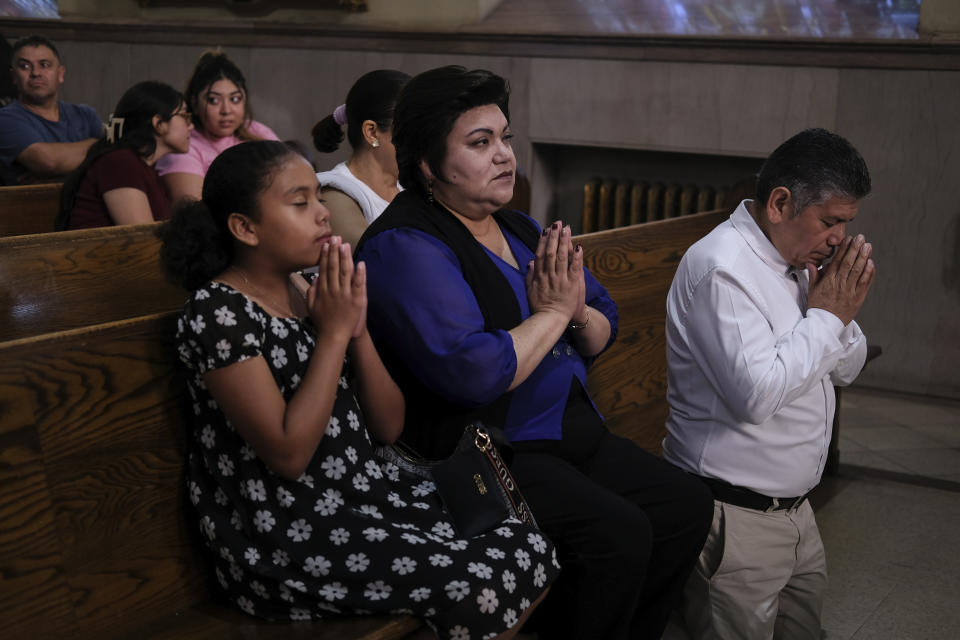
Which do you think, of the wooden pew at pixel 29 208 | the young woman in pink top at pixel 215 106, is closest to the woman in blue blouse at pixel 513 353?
the wooden pew at pixel 29 208

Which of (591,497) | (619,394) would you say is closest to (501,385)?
(591,497)

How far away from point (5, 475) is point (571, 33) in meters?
4.36

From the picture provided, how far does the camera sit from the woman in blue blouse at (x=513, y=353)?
6.59ft

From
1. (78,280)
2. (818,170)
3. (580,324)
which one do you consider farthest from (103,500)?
(818,170)

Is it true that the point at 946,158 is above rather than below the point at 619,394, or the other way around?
above

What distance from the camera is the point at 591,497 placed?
81.0 inches

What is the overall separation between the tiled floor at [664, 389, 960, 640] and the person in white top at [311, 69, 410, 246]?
1.48m

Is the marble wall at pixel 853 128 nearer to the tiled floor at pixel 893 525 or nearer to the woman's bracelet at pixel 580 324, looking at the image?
the tiled floor at pixel 893 525

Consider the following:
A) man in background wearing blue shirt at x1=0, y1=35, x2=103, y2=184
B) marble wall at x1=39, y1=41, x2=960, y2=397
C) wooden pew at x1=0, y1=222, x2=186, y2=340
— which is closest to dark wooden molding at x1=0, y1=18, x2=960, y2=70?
marble wall at x1=39, y1=41, x2=960, y2=397

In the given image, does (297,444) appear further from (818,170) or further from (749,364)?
(818,170)

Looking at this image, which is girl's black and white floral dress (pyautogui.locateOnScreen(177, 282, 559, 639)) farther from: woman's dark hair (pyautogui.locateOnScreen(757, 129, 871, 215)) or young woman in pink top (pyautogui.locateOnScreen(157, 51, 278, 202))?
young woman in pink top (pyautogui.locateOnScreen(157, 51, 278, 202))

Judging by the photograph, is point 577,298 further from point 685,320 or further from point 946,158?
point 946,158

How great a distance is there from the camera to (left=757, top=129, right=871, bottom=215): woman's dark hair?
87.4 inches

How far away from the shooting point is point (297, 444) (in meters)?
1.70
